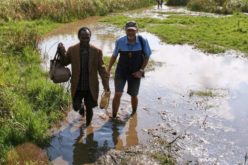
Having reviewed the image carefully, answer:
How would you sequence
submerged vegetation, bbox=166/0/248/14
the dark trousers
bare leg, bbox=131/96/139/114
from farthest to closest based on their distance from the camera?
submerged vegetation, bbox=166/0/248/14 → bare leg, bbox=131/96/139/114 → the dark trousers

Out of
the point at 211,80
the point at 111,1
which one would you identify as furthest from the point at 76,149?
the point at 111,1

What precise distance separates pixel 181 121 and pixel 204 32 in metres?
11.6

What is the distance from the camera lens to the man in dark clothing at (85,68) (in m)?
7.52

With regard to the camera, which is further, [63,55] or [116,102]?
[116,102]

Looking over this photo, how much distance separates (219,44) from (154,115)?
868cm

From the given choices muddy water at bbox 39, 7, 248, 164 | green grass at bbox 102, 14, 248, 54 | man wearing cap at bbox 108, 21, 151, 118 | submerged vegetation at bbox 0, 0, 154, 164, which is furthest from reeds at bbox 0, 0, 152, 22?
man wearing cap at bbox 108, 21, 151, 118

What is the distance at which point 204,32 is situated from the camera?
19.8 m

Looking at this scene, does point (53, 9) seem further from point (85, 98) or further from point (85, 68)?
point (85, 68)

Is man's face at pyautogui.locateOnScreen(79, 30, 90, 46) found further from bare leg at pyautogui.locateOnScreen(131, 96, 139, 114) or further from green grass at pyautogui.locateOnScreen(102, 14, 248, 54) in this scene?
green grass at pyautogui.locateOnScreen(102, 14, 248, 54)

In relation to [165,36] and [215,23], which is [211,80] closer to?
[165,36]

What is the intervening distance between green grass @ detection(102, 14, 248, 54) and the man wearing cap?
315 inches

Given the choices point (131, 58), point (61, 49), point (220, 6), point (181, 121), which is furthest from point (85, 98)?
point (220, 6)

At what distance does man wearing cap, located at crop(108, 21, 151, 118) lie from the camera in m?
8.16

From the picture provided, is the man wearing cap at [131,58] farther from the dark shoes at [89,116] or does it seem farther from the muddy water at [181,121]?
the muddy water at [181,121]
